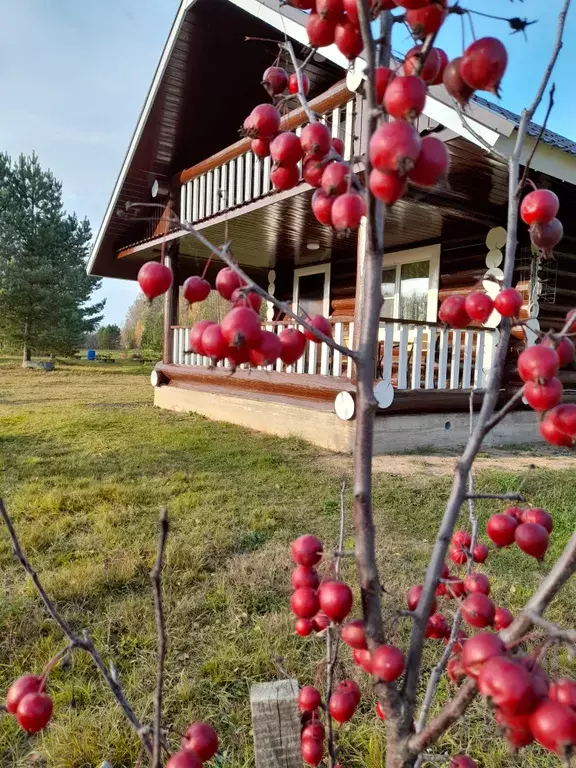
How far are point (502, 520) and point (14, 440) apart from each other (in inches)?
282

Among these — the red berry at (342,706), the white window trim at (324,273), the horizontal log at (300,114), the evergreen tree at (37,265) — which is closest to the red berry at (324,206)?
the red berry at (342,706)

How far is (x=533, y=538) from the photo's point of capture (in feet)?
2.62

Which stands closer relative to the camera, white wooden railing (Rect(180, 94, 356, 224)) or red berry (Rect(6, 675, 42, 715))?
red berry (Rect(6, 675, 42, 715))

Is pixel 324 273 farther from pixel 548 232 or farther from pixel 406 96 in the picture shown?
pixel 406 96

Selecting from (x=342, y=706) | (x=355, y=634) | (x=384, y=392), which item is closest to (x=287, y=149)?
(x=355, y=634)

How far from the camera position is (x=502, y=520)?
87 centimetres

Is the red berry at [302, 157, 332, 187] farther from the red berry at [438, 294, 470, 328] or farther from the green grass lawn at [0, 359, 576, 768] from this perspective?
the green grass lawn at [0, 359, 576, 768]

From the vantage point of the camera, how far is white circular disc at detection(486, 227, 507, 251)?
253 inches

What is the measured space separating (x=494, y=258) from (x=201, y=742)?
669cm

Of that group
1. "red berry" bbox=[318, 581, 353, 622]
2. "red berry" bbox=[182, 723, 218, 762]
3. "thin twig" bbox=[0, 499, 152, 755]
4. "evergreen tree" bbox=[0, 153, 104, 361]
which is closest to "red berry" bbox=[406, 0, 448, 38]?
"red berry" bbox=[318, 581, 353, 622]

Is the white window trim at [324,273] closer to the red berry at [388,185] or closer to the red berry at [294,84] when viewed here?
the red berry at [294,84]

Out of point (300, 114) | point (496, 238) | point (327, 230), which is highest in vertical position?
point (300, 114)

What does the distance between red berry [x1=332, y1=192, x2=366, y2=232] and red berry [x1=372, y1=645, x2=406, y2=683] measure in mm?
565

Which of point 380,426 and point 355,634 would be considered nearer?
point 355,634
